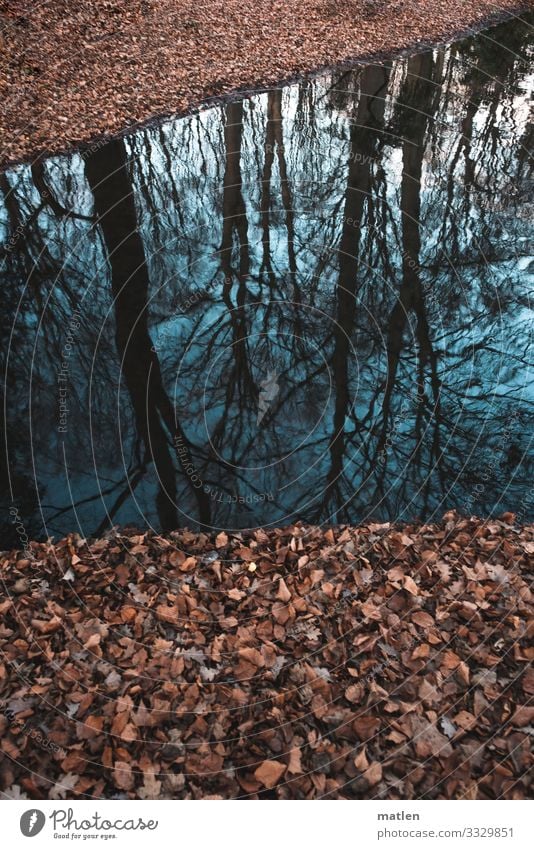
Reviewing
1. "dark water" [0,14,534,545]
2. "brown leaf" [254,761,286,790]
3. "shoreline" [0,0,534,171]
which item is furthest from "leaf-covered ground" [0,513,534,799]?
"shoreline" [0,0,534,171]

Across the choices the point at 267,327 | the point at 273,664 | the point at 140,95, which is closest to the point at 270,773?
the point at 273,664

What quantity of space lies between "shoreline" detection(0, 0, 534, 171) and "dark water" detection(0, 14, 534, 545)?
605 millimetres

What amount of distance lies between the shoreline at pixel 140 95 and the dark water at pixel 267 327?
605mm

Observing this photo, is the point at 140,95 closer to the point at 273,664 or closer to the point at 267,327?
the point at 267,327

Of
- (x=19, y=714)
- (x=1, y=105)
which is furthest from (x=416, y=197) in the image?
(x=19, y=714)

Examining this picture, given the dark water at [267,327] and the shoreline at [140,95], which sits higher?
the shoreline at [140,95]

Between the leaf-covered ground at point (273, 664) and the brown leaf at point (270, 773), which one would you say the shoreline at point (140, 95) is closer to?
the leaf-covered ground at point (273, 664)

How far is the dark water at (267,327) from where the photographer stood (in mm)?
6379

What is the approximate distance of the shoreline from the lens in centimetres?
1202

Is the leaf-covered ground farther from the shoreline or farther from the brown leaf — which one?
the shoreline

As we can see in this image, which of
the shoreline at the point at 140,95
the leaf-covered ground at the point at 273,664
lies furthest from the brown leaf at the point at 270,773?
the shoreline at the point at 140,95

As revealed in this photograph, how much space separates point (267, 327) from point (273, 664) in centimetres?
485

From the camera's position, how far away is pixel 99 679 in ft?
14.6
